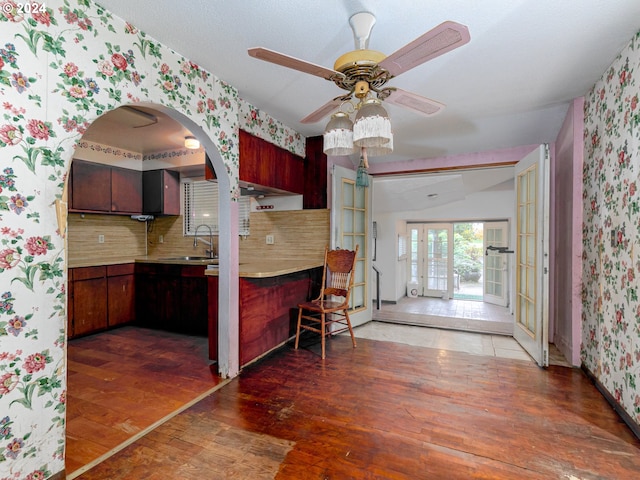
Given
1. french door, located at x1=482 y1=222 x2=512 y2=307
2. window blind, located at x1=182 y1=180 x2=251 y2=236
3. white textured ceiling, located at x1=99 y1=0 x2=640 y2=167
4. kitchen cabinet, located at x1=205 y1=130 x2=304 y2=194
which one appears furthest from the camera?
french door, located at x1=482 y1=222 x2=512 y2=307

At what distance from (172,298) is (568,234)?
4220 millimetres

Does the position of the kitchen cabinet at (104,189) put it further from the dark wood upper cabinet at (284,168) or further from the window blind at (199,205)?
the dark wood upper cabinet at (284,168)

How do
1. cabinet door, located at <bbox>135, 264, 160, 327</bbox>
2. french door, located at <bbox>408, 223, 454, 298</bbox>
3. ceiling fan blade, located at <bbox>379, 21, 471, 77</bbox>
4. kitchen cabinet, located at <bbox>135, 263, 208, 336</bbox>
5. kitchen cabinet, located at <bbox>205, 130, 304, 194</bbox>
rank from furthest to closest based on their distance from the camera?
1. french door, located at <bbox>408, 223, 454, 298</bbox>
2. cabinet door, located at <bbox>135, 264, 160, 327</bbox>
3. kitchen cabinet, located at <bbox>135, 263, 208, 336</bbox>
4. kitchen cabinet, located at <bbox>205, 130, 304, 194</bbox>
5. ceiling fan blade, located at <bbox>379, 21, 471, 77</bbox>

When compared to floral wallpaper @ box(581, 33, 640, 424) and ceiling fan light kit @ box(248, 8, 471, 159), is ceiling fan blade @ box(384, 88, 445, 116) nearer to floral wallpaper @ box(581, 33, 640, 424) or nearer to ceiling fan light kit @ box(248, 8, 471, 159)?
ceiling fan light kit @ box(248, 8, 471, 159)

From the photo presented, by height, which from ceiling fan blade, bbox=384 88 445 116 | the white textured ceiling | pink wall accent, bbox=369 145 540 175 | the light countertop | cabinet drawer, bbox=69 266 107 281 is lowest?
cabinet drawer, bbox=69 266 107 281

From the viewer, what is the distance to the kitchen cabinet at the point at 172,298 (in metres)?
3.59

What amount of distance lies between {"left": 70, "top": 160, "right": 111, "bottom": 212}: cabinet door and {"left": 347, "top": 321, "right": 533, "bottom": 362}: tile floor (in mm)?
3418

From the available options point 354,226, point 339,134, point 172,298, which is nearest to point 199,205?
point 172,298

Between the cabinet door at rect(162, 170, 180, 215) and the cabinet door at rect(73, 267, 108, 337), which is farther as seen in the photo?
the cabinet door at rect(162, 170, 180, 215)

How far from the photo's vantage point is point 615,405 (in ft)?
6.80

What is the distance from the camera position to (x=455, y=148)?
151 inches

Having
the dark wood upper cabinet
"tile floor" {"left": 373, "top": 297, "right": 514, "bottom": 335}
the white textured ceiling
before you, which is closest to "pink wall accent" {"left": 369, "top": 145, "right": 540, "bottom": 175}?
the white textured ceiling

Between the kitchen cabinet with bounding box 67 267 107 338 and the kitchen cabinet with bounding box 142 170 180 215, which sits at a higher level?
the kitchen cabinet with bounding box 142 170 180 215

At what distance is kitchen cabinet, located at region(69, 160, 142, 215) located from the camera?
3.52m
